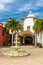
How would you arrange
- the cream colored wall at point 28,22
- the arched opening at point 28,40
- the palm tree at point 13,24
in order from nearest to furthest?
the palm tree at point 13,24
the cream colored wall at point 28,22
the arched opening at point 28,40

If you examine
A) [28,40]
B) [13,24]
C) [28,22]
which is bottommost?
[28,40]

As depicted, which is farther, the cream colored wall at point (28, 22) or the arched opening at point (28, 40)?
the arched opening at point (28, 40)

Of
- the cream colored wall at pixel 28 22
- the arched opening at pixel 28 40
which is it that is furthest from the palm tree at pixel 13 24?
the arched opening at pixel 28 40

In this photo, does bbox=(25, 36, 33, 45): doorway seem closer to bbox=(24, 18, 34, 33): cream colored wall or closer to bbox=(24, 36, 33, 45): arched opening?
bbox=(24, 36, 33, 45): arched opening

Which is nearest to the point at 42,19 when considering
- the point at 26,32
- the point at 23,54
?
the point at 26,32

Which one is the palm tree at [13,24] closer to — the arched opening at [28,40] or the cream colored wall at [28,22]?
the cream colored wall at [28,22]

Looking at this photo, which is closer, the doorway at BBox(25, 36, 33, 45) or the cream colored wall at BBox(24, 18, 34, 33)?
the cream colored wall at BBox(24, 18, 34, 33)

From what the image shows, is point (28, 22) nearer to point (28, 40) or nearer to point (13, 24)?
point (13, 24)

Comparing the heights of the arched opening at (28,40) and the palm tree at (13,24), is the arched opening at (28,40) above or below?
below

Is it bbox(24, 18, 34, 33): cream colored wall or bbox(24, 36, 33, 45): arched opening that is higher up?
bbox(24, 18, 34, 33): cream colored wall

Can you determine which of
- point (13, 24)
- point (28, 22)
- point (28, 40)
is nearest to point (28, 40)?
point (28, 40)

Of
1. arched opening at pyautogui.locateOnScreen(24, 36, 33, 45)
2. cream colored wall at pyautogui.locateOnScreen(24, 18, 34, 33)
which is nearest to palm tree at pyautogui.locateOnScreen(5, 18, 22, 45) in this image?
cream colored wall at pyautogui.locateOnScreen(24, 18, 34, 33)

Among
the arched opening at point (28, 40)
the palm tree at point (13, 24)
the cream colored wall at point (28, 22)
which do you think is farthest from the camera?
the arched opening at point (28, 40)

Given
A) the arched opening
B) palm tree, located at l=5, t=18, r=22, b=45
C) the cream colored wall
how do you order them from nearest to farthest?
1. palm tree, located at l=5, t=18, r=22, b=45
2. the cream colored wall
3. the arched opening
